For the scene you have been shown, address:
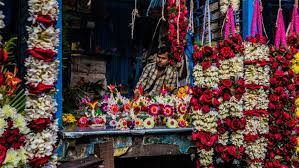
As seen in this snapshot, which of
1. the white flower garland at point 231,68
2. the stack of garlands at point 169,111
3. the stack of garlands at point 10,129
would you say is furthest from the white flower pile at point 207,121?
the stack of garlands at point 10,129

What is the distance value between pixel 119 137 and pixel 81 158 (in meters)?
0.56

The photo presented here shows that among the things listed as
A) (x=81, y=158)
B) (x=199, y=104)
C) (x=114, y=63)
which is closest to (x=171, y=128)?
(x=199, y=104)

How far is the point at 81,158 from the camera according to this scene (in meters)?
4.94

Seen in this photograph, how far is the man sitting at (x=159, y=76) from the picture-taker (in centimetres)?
706

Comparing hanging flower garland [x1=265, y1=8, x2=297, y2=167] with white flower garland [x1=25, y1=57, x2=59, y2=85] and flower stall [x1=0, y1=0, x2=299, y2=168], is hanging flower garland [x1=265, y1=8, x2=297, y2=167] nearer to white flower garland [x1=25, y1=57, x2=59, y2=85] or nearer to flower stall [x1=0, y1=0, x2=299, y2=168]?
flower stall [x1=0, y1=0, x2=299, y2=168]

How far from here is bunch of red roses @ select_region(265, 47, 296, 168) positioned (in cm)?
557

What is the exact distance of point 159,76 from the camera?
7152 mm

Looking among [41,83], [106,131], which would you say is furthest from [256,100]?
[41,83]

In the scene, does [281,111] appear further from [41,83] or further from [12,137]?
[12,137]

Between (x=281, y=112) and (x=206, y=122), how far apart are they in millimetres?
1059

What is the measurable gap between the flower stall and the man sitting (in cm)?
2

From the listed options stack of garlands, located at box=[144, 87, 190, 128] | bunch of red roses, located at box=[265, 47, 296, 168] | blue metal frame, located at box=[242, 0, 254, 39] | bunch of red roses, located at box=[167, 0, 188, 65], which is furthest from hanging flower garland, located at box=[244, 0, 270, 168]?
bunch of red roses, located at box=[167, 0, 188, 65]

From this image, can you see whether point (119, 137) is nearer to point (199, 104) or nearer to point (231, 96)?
point (199, 104)

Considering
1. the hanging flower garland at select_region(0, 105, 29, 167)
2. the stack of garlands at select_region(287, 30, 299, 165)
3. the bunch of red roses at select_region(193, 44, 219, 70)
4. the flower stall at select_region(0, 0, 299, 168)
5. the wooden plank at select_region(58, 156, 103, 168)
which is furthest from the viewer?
the stack of garlands at select_region(287, 30, 299, 165)
